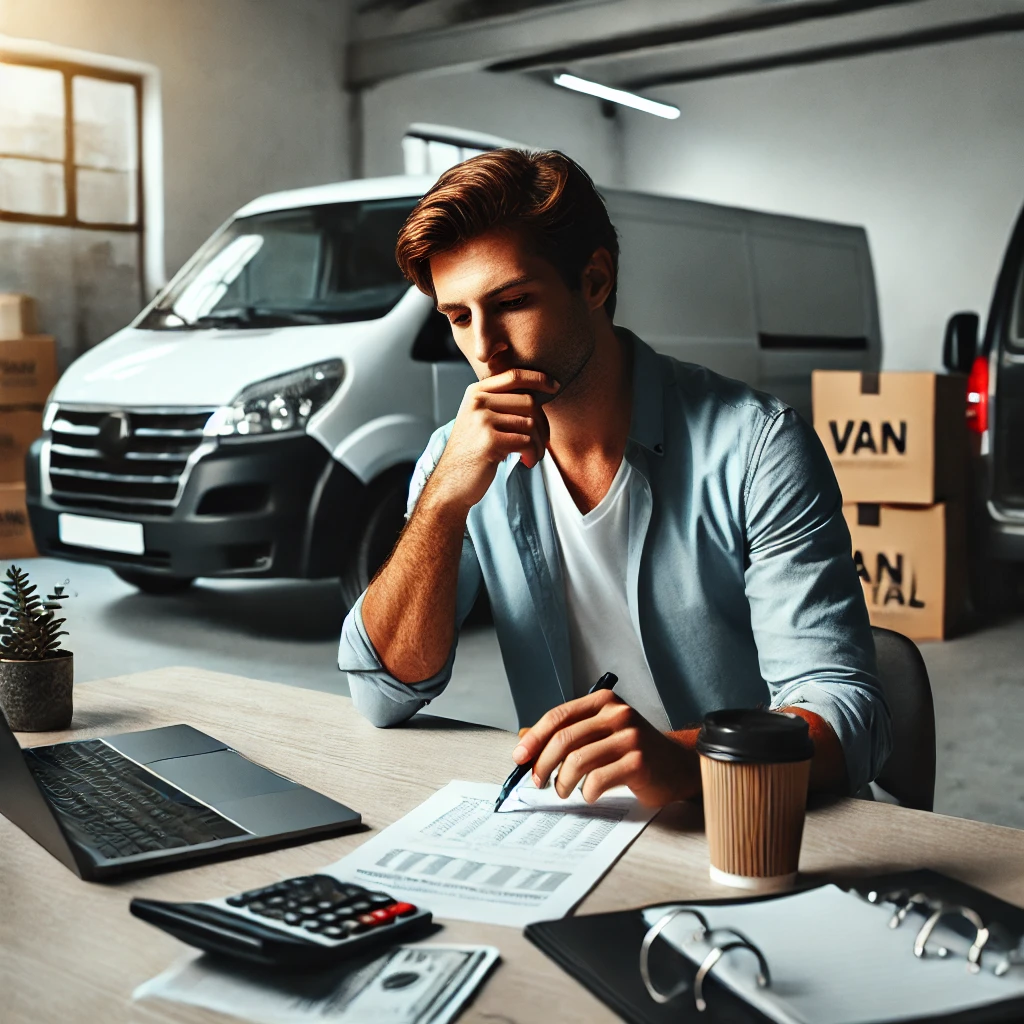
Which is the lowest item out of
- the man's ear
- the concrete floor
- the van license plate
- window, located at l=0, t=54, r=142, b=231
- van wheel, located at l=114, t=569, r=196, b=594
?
the concrete floor

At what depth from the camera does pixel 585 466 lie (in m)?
1.54

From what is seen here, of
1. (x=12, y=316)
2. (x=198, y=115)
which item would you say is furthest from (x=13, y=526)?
(x=198, y=115)

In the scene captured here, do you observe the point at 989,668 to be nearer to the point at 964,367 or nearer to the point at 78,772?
the point at 964,367

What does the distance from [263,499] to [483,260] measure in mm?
2816

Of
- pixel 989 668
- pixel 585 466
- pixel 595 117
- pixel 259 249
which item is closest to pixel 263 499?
pixel 259 249

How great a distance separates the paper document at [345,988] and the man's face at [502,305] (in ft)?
2.61

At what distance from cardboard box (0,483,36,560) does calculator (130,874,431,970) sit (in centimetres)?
577

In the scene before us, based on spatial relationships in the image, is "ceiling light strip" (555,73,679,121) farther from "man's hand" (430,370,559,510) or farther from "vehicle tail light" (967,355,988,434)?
"man's hand" (430,370,559,510)

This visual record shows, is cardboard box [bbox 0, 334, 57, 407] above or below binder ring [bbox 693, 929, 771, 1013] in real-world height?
above

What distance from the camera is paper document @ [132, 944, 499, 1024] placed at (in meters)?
0.68

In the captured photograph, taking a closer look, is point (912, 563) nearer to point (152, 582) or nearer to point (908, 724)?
point (152, 582)

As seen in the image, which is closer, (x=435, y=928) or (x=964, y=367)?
(x=435, y=928)

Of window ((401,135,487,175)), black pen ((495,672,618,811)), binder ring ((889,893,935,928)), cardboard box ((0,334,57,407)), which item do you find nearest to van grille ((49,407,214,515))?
cardboard box ((0,334,57,407))

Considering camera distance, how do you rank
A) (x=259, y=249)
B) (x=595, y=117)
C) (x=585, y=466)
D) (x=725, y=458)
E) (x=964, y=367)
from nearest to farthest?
(x=725, y=458), (x=585, y=466), (x=259, y=249), (x=964, y=367), (x=595, y=117)
